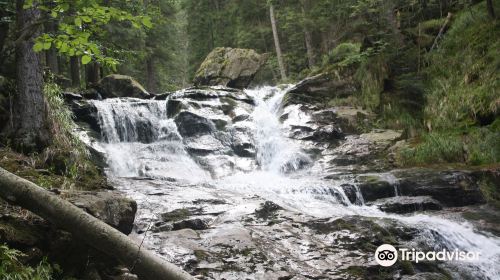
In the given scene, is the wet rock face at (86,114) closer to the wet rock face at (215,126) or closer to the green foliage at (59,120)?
the wet rock face at (215,126)

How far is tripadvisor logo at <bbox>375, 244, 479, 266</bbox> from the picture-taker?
580 centimetres

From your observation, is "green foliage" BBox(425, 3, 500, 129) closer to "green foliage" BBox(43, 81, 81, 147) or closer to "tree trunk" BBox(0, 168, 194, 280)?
"green foliage" BBox(43, 81, 81, 147)

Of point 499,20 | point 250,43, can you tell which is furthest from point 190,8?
point 499,20

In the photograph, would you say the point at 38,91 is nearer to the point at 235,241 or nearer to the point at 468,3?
the point at 235,241

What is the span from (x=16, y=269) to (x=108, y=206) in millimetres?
1586

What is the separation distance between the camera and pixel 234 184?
10.8m

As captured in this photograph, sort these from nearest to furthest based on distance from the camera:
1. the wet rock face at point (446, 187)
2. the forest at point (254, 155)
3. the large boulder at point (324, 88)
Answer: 1. the forest at point (254, 155)
2. the wet rock face at point (446, 187)
3. the large boulder at point (324, 88)

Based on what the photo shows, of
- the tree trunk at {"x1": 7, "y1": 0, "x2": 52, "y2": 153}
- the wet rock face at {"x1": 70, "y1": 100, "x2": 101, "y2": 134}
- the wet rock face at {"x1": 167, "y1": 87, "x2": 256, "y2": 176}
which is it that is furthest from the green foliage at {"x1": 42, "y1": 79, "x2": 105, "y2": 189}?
the wet rock face at {"x1": 70, "y1": 100, "x2": 101, "y2": 134}

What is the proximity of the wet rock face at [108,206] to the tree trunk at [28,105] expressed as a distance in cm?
232

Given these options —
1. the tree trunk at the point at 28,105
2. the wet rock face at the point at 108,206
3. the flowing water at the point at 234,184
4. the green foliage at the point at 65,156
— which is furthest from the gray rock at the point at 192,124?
the wet rock face at the point at 108,206

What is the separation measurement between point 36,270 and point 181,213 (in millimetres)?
3555

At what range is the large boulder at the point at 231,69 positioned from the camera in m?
22.5

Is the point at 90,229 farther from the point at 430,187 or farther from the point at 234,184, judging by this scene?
the point at 430,187

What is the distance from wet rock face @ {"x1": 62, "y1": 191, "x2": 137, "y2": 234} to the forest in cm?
3
